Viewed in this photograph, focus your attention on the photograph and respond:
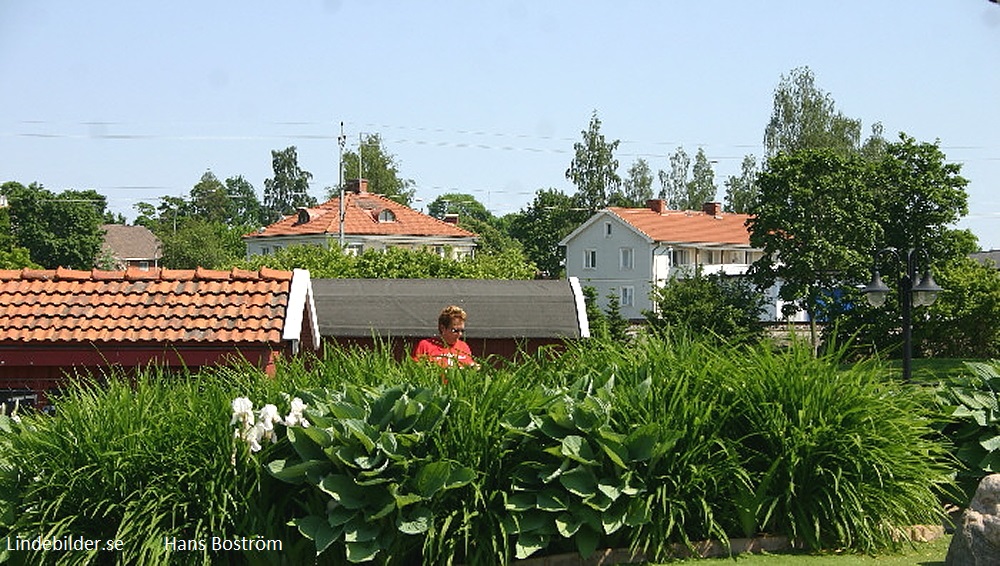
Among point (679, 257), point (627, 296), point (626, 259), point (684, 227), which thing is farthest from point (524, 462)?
point (684, 227)

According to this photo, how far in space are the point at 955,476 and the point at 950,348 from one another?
47735mm

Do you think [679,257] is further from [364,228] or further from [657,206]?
[364,228]

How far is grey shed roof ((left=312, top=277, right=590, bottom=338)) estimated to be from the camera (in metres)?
20.2

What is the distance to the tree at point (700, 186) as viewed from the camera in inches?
4151

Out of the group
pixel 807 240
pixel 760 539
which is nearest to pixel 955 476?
pixel 760 539

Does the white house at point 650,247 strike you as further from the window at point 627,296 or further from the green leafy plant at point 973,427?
the green leafy plant at point 973,427

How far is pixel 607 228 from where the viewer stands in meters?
86.2

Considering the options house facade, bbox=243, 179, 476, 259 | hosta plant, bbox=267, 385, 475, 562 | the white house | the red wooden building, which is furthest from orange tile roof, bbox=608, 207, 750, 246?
hosta plant, bbox=267, 385, 475, 562

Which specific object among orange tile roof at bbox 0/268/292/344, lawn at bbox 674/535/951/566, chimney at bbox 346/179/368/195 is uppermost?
chimney at bbox 346/179/368/195

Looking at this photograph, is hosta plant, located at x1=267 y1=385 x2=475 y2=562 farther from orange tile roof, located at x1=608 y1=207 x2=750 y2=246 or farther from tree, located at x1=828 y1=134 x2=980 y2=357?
orange tile roof, located at x1=608 y1=207 x2=750 y2=246

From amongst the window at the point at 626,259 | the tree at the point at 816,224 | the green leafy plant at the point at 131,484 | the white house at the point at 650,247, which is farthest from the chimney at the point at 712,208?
the green leafy plant at the point at 131,484

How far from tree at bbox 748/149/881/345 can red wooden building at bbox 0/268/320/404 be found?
46.6 meters

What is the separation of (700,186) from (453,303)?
87.6 meters

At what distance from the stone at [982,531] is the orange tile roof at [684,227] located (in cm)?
7606
